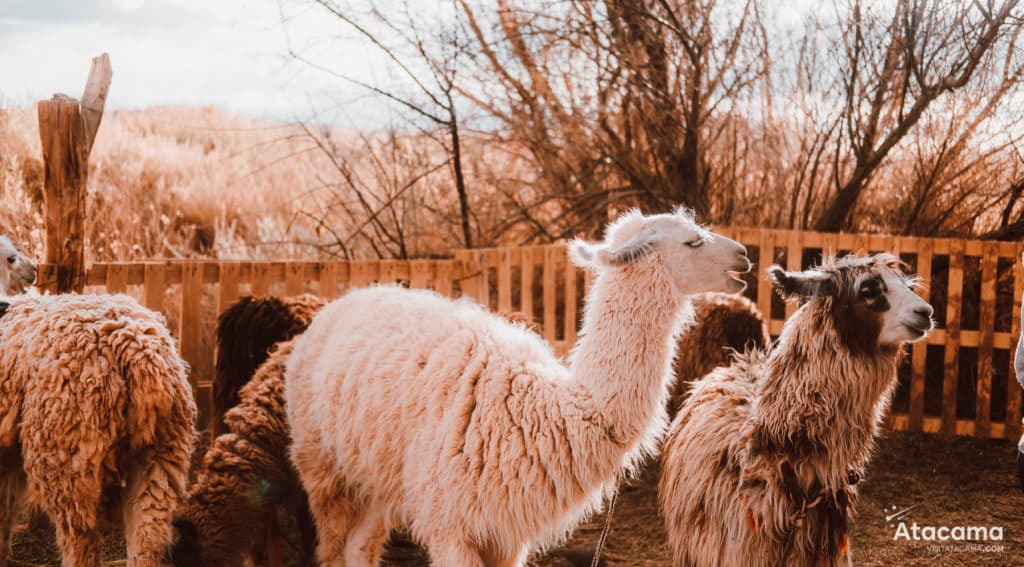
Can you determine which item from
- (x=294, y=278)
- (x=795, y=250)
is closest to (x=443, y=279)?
(x=294, y=278)

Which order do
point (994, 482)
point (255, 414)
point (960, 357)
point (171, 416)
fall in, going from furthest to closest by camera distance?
point (960, 357), point (994, 482), point (255, 414), point (171, 416)

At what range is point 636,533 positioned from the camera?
248 inches

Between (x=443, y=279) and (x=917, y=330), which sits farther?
Answer: (x=443, y=279)

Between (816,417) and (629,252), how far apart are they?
1.05 m

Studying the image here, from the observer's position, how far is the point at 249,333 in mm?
6582

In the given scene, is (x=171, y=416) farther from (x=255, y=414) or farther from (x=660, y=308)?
(x=660, y=308)

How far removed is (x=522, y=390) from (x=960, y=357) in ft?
20.6

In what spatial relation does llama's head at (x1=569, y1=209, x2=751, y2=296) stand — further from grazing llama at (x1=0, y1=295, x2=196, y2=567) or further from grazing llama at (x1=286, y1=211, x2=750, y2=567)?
grazing llama at (x1=0, y1=295, x2=196, y2=567)

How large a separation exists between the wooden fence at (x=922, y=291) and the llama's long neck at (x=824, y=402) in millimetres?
4496

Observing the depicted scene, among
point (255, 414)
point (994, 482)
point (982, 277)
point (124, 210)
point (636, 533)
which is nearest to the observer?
point (255, 414)

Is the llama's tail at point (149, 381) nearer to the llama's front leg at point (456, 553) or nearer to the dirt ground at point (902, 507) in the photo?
the llama's front leg at point (456, 553)

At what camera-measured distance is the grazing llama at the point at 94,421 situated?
13.6 ft

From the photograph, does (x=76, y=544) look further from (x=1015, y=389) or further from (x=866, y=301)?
(x=1015, y=389)

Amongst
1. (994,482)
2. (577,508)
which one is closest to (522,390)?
(577,508)
